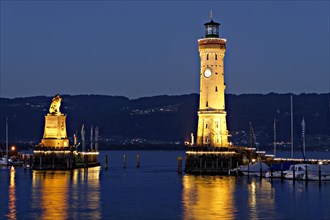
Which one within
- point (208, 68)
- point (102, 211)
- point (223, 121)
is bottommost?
point (102, 211)

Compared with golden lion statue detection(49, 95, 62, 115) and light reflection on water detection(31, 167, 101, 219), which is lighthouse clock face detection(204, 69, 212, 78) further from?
golden lion statue detection(49, 95, 62, 115)

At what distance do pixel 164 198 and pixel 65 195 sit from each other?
1229 centimetres

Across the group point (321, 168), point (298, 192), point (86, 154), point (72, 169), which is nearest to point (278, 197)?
point (298, 192)

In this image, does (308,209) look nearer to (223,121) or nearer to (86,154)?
(223,121)

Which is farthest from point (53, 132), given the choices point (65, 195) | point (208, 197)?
point (208, 197)

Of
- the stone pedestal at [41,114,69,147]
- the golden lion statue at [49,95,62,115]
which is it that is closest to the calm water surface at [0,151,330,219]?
the stone pedestal at [41,114,69,147]

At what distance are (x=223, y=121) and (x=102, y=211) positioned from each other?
171 ft

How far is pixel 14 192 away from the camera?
112 m

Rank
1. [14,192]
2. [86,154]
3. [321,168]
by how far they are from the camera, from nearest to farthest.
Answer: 1. [14,192]
2. [321,168]
3. [86,154]

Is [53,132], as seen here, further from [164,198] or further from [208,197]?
[208,197]

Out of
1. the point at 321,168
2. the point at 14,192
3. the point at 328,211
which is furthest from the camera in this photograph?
the point at 321,168

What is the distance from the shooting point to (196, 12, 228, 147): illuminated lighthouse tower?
13762 centimetres

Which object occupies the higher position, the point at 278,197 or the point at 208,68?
the point at 208,68

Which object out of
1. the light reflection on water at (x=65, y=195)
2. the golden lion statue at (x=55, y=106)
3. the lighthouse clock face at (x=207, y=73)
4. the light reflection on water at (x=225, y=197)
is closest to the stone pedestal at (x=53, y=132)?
the golden lion statue at (x=55, y=106)
